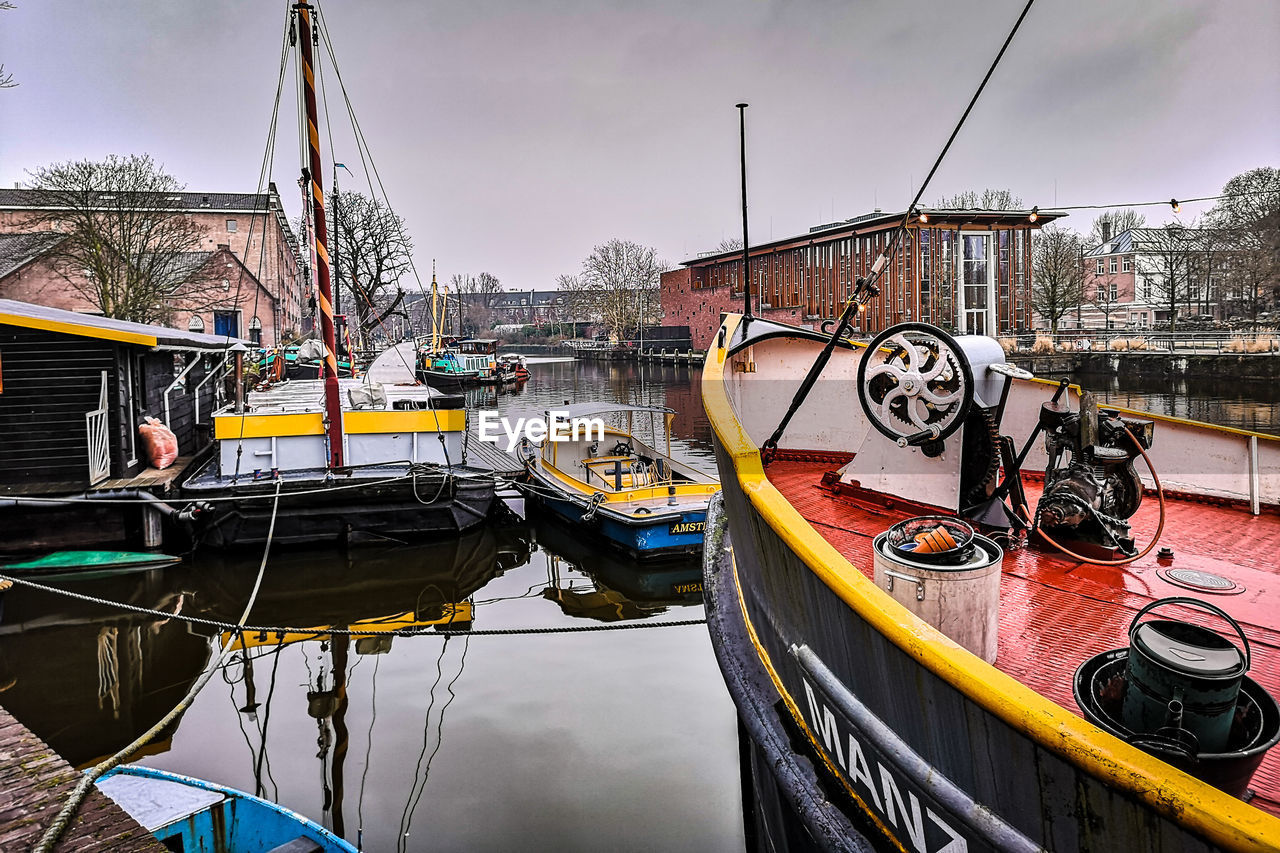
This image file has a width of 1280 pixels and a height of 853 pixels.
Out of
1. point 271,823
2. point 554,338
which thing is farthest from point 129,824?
point 554,338

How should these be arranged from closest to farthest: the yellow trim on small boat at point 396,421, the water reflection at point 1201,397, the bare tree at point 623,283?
1. the yellow trim on small boat at point 396,421
2. the water reflection at point 1201,397
3. the bare tree at point 623,283

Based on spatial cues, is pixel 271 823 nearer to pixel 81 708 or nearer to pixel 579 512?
pixel 81 708

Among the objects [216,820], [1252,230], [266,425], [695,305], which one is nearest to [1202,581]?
[216,820]

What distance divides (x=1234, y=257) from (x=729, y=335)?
46120 millimetres

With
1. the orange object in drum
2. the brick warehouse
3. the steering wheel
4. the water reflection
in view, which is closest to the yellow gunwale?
the orange object in drum

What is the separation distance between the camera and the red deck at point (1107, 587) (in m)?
2.94

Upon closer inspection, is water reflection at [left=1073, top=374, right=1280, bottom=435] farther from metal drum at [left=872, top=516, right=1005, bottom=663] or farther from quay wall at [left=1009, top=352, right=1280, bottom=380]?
metal drum at [left=872, top=516, right=1005, bottom=663]

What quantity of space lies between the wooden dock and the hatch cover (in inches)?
193

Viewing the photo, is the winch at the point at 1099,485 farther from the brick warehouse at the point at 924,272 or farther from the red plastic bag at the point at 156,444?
the brick warehouse at the point at 924,272

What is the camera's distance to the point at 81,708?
7.54 meters

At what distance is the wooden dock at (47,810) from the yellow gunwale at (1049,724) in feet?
9.73

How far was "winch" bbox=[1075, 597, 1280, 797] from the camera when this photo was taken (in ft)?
5.77

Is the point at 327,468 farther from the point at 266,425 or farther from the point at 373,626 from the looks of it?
the point at 373,626

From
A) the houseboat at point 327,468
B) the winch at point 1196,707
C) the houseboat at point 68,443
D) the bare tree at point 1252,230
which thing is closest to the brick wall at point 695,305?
the bare tree at point 1252,230
